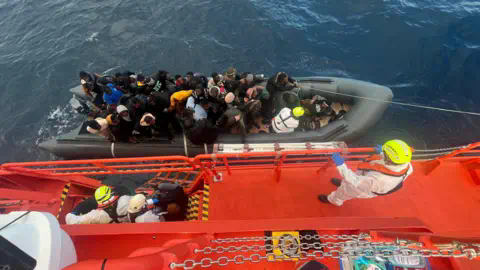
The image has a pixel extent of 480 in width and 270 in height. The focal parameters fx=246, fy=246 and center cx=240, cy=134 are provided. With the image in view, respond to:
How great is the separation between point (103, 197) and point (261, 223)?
262 centimetres

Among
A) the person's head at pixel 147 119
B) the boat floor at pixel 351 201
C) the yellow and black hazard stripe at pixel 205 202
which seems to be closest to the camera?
the boat floor at pixel 351 201

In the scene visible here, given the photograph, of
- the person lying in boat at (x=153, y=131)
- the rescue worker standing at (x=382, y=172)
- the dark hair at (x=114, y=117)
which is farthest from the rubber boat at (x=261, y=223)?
the dark hair at (x=114, y=117)

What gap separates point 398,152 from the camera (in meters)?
3.02

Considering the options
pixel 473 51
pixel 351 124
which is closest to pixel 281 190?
pixel 351 124

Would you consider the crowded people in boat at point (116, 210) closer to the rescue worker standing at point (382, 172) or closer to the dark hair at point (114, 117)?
the dark hair at point (114, 117)

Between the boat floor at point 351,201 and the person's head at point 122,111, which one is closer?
the boat floor at point 351,201

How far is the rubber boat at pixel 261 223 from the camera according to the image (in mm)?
2000

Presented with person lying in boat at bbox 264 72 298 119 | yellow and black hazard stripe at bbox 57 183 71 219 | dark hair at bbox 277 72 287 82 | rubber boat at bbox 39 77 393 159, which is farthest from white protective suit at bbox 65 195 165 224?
dark hair at bbox 277 72 287 82

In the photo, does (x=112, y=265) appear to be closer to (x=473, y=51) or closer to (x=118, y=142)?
(x=118, y=142)

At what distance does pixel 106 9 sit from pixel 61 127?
7039mm

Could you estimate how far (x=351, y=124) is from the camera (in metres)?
6.37

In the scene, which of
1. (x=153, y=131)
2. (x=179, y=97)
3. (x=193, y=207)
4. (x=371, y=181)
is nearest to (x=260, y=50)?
(x=179, y=97)

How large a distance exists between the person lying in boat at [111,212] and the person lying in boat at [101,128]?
7.46 feet

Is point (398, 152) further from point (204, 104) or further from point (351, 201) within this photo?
point (204, 104)
